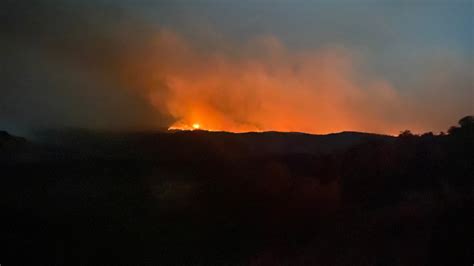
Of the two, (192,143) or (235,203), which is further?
(192,143)

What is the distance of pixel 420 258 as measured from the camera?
12656mm

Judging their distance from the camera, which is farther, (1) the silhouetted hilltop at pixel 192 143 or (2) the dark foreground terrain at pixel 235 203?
(1) the silhouetted hilltop at pixel 192 143

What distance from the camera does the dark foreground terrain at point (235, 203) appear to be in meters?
13.8

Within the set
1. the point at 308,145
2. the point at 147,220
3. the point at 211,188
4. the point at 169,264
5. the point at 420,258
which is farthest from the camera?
the point at 308,145

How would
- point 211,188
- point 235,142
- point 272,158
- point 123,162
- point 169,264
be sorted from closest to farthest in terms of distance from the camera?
point 169,264, point 211,188, point 123,162, point 272,158, point 235,142

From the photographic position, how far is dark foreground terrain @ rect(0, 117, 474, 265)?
13.8 meters

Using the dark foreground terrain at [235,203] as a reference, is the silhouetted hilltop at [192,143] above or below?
above

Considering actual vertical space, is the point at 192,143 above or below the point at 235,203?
above

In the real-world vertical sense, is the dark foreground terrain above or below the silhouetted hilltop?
below

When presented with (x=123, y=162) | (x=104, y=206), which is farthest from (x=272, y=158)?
(x=104, y=206)

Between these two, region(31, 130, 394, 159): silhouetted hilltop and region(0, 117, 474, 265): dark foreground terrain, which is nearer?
region(0, 117, 474, 265): dark foreground terrain

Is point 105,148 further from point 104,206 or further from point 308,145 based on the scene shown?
point 308,145

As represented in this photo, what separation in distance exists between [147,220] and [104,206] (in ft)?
4.50

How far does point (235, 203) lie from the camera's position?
17.2 m
